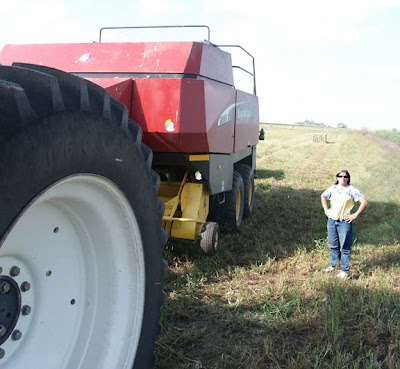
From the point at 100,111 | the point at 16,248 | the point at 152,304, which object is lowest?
the point at 152,304

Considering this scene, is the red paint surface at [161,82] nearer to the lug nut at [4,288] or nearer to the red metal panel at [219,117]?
the red metal panel at [219,117]

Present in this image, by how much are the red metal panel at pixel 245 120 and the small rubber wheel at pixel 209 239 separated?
123cm

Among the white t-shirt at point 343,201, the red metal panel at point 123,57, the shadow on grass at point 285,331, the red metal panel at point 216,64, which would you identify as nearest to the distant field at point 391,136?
the white t-shirt at point 343,201

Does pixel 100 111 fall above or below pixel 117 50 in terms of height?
below

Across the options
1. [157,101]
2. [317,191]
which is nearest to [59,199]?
[157,101]

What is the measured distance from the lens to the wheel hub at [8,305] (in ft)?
4.80

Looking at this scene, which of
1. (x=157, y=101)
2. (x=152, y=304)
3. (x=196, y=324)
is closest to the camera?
(x=152, y=304)

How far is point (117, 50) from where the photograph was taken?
4.24m

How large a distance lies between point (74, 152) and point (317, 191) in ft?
28.2

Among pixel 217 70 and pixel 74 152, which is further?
pixel 217 70

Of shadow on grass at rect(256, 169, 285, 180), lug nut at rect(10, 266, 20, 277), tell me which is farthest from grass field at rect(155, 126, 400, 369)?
shadow on grass at rect(256, 169, 285, 180)

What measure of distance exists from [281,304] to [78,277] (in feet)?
6.67

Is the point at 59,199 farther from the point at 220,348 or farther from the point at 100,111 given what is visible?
the point at 220,348

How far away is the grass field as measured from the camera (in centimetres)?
280
